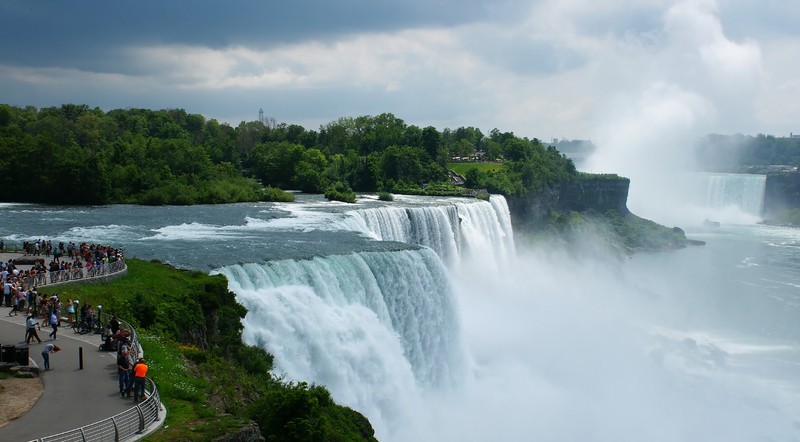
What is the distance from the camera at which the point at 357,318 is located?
2380 cm

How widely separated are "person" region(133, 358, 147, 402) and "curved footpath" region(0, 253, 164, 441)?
172mm

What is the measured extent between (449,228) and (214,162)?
41499 millimetres

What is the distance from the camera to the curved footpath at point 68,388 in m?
11.3

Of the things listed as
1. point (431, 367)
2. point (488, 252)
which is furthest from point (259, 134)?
point (431, 367)

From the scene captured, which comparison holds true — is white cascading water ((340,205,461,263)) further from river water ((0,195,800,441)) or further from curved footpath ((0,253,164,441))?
curved footpath ((0,253,164,441))

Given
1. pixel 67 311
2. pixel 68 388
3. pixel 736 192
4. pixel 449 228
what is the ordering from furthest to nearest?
pixel 736 192 < pixel 449 228 < pixel 67 311 < pixel 68 388

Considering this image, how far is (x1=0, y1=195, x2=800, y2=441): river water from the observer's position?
75.8 feet

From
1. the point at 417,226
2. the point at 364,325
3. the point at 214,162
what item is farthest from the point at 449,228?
the point at 214,162

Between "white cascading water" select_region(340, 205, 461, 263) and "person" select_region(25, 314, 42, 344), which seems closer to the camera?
"person" select_region(25, 314, 42, 344)

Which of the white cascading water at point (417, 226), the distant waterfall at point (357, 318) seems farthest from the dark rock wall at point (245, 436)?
the white cascading water at point (417, 226)

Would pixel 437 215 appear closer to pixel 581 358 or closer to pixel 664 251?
pixel 581 358

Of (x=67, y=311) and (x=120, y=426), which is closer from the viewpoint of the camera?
(x=120, y=426)

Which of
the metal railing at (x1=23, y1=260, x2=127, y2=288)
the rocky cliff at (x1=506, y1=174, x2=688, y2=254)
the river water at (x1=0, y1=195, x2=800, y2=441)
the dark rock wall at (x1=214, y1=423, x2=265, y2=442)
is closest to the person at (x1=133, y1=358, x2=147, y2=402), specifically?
the dark rock wall at (x1=214, y1=423, x2=265, y2=442)

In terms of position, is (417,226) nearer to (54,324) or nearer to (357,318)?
(357,318)
